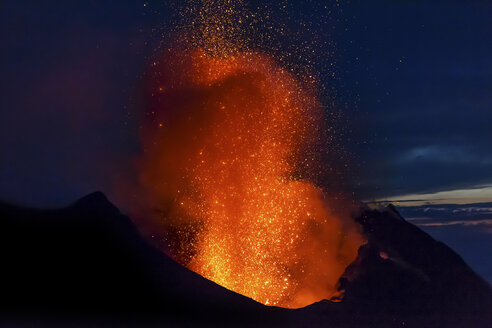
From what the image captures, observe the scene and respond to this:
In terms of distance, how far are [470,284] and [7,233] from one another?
23150mm

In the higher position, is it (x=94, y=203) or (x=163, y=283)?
(x=94, y=203)

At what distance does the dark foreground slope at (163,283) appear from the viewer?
886 inches

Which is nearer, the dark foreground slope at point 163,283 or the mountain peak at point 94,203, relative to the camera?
the dark foreground slope at point 163,283

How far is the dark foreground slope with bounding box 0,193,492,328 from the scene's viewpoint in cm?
2252

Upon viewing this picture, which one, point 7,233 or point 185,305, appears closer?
point 185,305

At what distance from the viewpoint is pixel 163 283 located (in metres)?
23.6

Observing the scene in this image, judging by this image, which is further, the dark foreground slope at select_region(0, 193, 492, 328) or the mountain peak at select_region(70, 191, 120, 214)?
the mountain peak at select_region(70, 191, 120, 214)

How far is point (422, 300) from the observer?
24.8m

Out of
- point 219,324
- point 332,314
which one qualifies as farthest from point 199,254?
point 332,314

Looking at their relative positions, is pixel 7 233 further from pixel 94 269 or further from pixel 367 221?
pixel 367 221

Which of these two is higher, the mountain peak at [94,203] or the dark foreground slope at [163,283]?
the mountain peak at [94,203]

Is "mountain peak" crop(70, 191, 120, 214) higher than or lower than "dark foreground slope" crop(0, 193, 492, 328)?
higher

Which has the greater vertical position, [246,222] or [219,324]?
[246,222]

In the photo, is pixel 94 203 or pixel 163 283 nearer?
pixel 163 283
